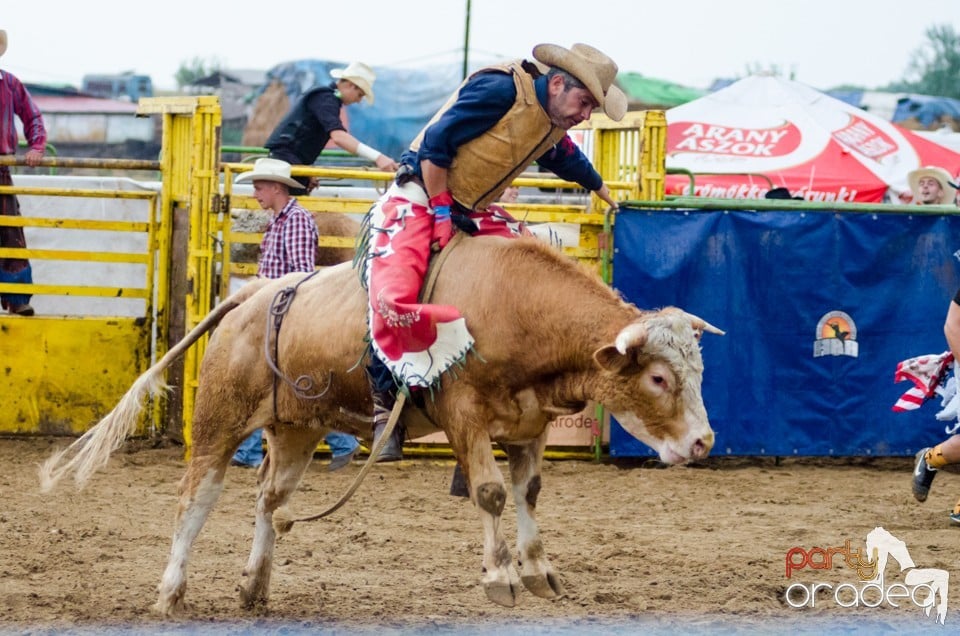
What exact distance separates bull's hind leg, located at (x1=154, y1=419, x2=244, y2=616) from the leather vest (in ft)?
4.96

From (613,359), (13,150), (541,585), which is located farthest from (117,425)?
(13,150)

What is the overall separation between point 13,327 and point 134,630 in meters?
5.01

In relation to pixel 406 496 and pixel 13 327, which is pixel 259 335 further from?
pixel 13 327

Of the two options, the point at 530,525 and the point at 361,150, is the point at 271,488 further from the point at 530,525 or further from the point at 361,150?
the point at 361,150

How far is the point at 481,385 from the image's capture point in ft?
16.1

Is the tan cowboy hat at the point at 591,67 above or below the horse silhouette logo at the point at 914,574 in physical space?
above

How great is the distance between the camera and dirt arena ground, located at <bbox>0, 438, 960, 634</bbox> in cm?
531

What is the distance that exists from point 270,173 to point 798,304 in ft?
13.0

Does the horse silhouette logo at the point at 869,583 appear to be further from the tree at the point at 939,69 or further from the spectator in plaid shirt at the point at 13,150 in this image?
the tree at the point at 939,69

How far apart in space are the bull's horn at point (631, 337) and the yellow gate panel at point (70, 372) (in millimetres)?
5773

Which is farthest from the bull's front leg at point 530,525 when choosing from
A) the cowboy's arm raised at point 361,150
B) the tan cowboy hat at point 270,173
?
the cowboy's arm raised at point 361,150

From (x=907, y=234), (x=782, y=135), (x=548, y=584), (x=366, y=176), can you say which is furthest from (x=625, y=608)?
(x=782, y=135)

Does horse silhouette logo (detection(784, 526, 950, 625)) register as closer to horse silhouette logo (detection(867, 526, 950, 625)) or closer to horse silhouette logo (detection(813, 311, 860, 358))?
horse silhouette logo (detection(867, 526, 950, 625))

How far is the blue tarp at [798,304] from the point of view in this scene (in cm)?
939
